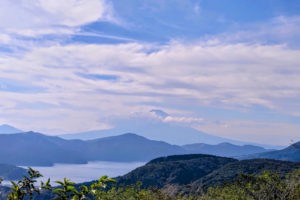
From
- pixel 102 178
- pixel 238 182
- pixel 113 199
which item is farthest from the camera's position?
pixel 238 182

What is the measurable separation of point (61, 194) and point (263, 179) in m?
70.4

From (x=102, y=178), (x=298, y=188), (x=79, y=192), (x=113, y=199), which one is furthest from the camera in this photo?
(x=298, y=188)

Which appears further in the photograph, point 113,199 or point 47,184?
point 113,199

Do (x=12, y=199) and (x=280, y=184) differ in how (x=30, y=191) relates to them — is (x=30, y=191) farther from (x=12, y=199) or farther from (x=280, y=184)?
(x=280, y=184)

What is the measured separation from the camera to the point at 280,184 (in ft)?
234

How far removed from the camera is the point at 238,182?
79.1 meters

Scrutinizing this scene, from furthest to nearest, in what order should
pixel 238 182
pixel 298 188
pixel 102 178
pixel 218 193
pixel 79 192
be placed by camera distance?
pixel 238 182, pixel 218 193, pixel 298 188, pixel 102 178, pixel 79 192

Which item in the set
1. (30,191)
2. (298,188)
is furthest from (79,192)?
(298,188)

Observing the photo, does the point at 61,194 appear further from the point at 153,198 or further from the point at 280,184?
the point at 280,184

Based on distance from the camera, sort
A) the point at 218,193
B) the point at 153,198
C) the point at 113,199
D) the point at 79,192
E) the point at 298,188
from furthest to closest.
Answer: the point at 218,193, the point at 298,188, the point at 113,199, the point at 153,198, the point at 79,192

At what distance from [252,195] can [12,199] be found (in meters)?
68.1

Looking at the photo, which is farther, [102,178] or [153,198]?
[153,198]

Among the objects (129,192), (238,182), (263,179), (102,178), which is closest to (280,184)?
(263,179)

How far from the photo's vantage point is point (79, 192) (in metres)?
8.28
